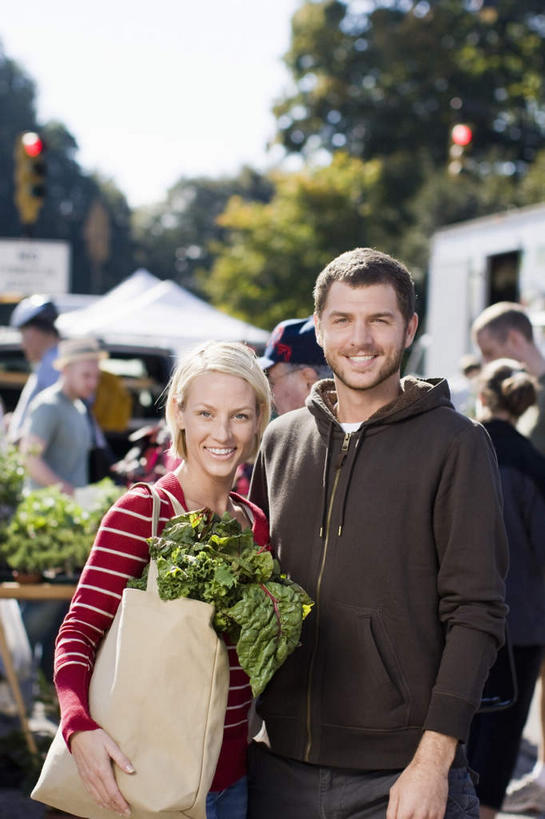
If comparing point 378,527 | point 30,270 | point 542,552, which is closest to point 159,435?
point 542,552

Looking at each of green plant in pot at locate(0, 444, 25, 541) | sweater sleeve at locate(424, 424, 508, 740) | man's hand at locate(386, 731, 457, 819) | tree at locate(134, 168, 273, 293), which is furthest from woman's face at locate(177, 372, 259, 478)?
tree at locate(134, 168, 273, 293)

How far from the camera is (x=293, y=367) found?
388cm

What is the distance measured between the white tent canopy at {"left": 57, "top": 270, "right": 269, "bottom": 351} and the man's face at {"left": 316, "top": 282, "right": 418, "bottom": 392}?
1087 cm

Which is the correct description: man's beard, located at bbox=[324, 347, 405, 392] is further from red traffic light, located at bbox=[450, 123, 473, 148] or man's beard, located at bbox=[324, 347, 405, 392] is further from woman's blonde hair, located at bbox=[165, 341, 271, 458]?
red traffic light, located at bbox=[450, 123, 473, 148]

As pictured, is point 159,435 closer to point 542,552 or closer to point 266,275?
point 542,552

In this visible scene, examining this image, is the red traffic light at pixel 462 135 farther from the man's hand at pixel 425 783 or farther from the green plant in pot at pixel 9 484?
the man's hand at pixel 425 783

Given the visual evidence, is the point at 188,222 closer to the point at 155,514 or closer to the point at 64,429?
the point at 64,429

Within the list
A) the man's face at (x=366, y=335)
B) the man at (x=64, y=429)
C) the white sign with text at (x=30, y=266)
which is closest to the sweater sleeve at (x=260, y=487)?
the man's face at (x=366, y=335)

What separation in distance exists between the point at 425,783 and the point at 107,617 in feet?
2.47

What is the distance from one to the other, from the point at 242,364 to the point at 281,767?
3.07 ft

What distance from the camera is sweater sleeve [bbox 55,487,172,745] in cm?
251

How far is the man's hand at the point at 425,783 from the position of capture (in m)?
2.38

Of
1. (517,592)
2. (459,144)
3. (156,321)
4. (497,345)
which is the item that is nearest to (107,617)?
(517,592)

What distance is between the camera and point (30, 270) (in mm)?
15547
